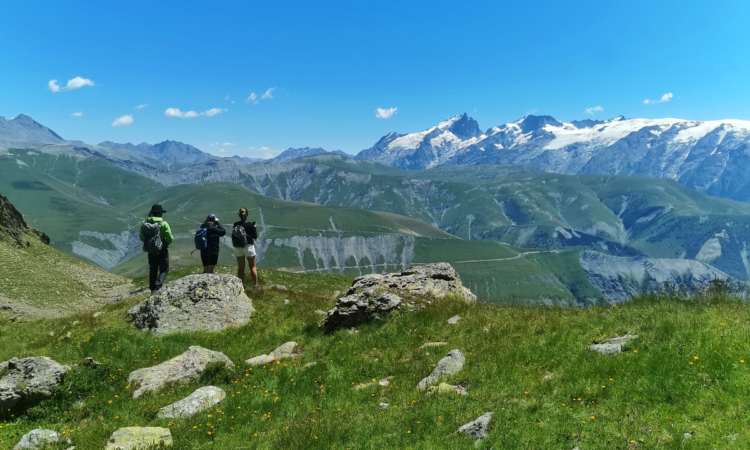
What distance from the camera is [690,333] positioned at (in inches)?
365

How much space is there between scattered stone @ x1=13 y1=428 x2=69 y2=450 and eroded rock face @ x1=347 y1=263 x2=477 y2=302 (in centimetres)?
1164

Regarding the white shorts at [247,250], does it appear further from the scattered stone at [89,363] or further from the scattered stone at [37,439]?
the scattered stone at [37,439]

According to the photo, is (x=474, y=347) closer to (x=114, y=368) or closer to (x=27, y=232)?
(x=114, y=368)

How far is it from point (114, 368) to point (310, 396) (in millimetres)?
6250

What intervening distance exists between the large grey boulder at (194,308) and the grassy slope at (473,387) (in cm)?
196

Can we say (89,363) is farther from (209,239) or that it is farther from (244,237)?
(209,239)

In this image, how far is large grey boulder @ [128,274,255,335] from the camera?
17.3 m

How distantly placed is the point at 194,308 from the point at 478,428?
1497cm

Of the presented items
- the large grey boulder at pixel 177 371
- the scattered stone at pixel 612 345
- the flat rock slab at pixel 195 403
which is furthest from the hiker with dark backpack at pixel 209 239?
the scattered stone at pixel 612 345

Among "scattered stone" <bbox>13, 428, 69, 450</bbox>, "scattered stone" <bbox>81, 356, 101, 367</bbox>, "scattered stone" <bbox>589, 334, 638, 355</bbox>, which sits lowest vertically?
"scattered stone" <bbox>13, 428, 69, 450</bbox>

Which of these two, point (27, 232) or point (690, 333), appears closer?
point (690, 333)

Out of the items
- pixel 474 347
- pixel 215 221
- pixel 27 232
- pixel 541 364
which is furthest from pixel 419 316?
pixel 27 232

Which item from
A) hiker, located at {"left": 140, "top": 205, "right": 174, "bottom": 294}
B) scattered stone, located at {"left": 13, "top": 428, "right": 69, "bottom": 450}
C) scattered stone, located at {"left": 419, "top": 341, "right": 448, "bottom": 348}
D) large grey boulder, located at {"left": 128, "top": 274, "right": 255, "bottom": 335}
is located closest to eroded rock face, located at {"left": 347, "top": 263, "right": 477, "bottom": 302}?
scattered stone, located at {"left": 419, "top": 341, "right": 448, "bottom": 348}

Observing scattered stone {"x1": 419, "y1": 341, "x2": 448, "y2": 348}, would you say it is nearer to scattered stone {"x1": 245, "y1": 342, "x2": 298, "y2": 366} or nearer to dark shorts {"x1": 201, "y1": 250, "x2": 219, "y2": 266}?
scattered stone {"x1": 245, "y1": 342, "x2": 298, "y2": 366}
